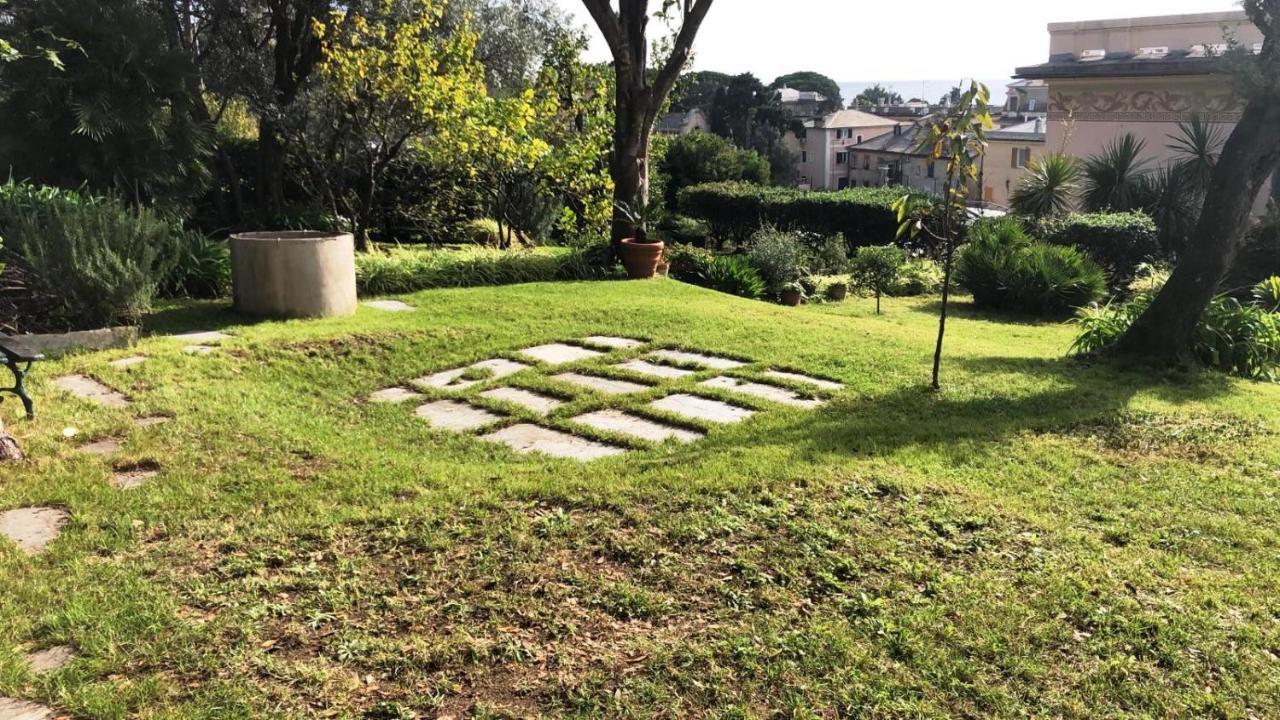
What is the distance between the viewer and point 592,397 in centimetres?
535

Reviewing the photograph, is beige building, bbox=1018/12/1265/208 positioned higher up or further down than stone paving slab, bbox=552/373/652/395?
higher up

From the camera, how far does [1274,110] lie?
6.16m

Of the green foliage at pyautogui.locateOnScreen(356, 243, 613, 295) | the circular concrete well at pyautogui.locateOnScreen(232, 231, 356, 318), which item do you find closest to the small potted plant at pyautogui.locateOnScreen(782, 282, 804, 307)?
the green foliage at pyautogui.locateOnScreen(356, 243, 613, 295)

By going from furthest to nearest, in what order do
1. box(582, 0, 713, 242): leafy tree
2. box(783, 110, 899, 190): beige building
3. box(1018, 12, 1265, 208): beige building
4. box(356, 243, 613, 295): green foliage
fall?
box(783, 110, 899, 190): beige building → box(1018, 12, 1265, 208): beige building → box(582, 0, 713, 242): leafy tree → box(356, 243, 613, 295): green foliage

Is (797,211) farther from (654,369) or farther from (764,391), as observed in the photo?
(764,391)

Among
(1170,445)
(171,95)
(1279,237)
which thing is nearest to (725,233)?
(1279,237)

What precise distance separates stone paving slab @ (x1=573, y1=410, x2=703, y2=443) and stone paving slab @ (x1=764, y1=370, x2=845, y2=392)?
134cm

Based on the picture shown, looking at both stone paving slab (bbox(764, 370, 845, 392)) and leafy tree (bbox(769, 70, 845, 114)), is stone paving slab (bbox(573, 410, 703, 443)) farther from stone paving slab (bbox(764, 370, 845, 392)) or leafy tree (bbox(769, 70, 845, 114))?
leafy tree (bbox(769, 70, 845, 114))

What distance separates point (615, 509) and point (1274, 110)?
18.9 ft

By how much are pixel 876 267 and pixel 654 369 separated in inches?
305

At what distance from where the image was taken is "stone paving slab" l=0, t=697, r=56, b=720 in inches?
87.6

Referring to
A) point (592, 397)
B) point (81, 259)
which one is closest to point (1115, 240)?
point (592, 397)

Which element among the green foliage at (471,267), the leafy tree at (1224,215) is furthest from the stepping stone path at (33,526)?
the leafy tree at (1224,215)

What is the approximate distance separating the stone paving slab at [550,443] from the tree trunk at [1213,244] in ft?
15.6
